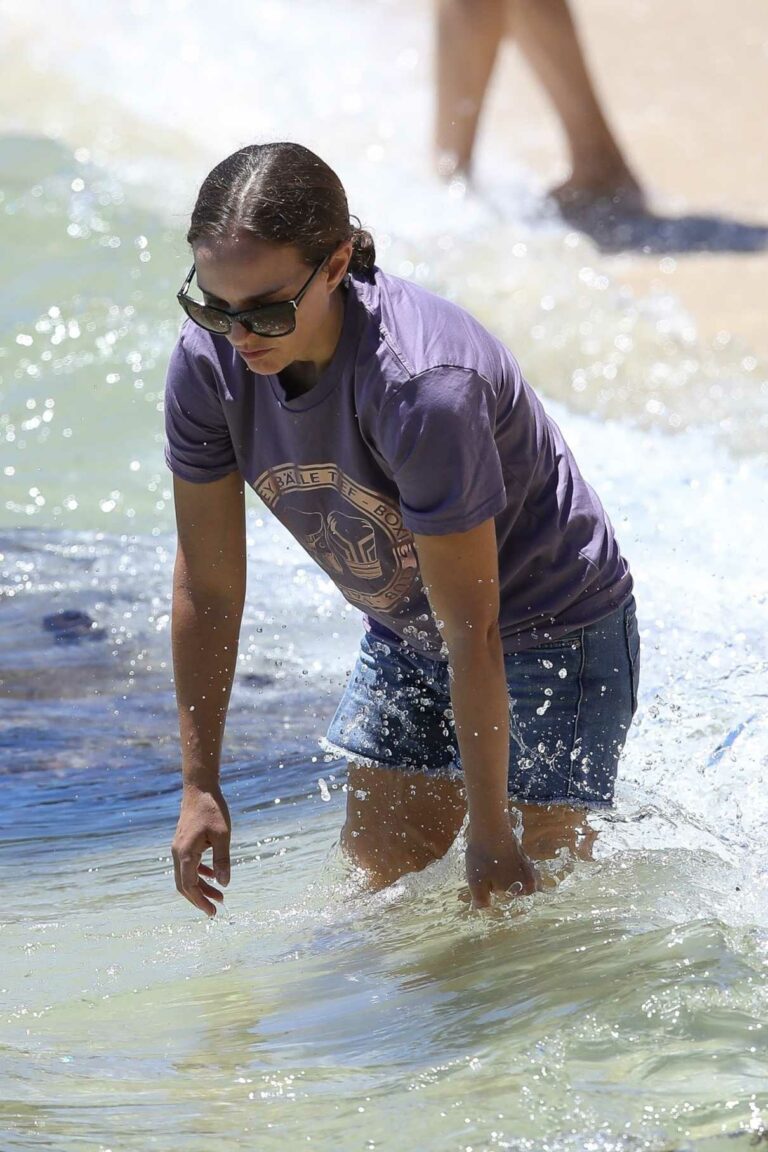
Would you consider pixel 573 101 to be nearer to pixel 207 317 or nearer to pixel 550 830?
pixel 550 830

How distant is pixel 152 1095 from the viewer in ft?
8.10

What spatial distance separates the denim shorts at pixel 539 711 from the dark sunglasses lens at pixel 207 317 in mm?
811

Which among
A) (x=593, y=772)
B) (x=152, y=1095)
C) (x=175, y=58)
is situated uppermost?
(x=175, y=58)

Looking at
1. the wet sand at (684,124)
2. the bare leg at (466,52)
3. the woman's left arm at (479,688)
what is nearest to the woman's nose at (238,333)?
the woman's left arm at (479,688)

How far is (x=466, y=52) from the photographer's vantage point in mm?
8164

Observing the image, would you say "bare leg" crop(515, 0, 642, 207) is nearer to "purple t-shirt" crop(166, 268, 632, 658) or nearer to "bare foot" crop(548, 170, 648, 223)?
"bare foot" crop(548, 170, 648, 223)

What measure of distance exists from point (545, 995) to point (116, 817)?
1690mm

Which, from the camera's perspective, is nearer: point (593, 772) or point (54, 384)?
point (593, 772)

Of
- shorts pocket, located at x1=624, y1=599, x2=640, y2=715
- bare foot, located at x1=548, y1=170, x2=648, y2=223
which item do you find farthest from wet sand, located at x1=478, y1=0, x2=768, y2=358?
shorts pocket, located at x1=624, y1=599, x2=640, y2=715

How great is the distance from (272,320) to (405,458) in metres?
0.28

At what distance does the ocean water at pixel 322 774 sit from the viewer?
94.7 inches

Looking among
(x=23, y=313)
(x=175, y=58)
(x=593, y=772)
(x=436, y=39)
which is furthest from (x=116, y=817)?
(x=175, y=58)

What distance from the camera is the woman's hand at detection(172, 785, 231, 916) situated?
112 inches

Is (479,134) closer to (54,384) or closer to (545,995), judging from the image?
(54,384)
